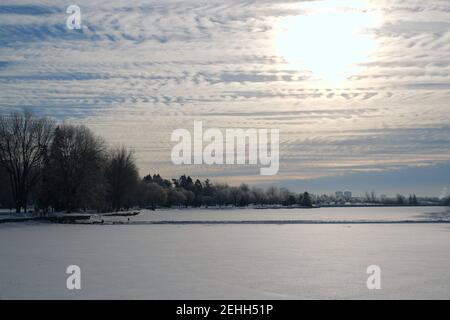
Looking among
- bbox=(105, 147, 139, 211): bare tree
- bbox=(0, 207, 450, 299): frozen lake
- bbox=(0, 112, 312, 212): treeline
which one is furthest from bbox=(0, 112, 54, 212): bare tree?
bbox=(0, 207, 450, 299): frozen lake

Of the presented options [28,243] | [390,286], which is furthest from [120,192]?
[390,286]

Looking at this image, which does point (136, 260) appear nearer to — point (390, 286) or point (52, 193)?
point (390, 286)

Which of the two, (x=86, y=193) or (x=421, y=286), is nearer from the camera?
(x=421, y=286)

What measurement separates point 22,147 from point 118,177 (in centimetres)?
2877

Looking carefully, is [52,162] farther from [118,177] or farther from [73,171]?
[118,177]

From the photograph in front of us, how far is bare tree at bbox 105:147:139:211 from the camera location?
3890 inches

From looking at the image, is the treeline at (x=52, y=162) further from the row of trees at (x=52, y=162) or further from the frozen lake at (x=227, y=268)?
the frozen lake at (x=227, y=268)

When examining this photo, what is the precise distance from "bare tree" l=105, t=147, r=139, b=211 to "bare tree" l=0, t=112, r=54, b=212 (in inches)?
962

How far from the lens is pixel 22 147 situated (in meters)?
71.5

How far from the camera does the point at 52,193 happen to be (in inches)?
2830

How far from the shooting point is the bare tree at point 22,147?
231ft
